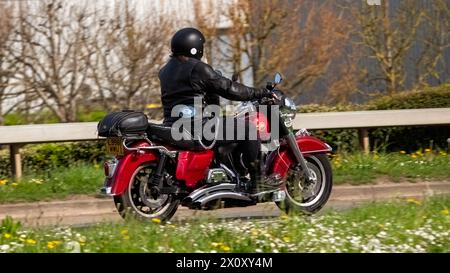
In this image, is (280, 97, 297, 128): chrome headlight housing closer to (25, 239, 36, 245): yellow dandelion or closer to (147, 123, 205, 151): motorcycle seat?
(147, 123, 205, 151): motorcycle seat

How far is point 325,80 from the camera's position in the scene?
17969mm

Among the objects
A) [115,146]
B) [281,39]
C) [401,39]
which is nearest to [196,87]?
[115,146]

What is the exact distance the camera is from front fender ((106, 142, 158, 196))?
8719 mm

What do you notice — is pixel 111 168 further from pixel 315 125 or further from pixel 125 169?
pixel 315 125

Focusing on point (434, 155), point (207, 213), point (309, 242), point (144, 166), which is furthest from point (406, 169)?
point (309, 242)

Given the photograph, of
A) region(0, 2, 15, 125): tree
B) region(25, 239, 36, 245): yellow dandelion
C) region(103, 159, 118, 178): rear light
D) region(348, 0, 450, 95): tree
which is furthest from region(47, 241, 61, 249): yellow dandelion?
region(348, 0, 450, 95): tree

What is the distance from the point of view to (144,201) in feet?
29.2

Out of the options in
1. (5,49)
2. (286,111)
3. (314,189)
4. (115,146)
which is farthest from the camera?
(5,49)

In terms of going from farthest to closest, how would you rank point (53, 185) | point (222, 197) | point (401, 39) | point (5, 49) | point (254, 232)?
Result: point (401, 39), point (5, 49), point (53, 185), point (222, 197), point (254, 232)

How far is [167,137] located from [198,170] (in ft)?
1.41

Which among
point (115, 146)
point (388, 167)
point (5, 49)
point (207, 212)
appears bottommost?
point (207, 212)

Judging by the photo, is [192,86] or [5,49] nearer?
[192,86]
